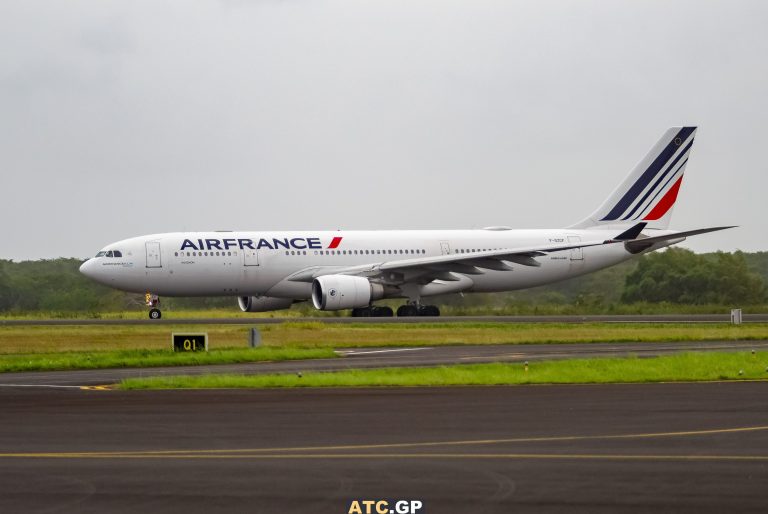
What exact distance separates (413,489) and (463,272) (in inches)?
1885

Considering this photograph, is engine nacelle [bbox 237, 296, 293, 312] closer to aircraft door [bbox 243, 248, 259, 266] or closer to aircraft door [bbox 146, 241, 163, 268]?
aircraft door [bbox 243, 248, 259, 266]

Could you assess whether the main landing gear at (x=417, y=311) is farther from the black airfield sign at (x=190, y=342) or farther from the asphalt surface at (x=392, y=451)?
the asphalt surface at (x=392, y=451)

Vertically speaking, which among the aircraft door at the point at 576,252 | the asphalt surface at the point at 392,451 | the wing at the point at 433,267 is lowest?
the asphalt surface at the point at 392,451

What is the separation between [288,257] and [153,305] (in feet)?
23.5

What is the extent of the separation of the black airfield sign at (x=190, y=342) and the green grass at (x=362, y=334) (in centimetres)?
258

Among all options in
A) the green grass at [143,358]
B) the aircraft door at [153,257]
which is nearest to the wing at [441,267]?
the aircraft door at [153,257]

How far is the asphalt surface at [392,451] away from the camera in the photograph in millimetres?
12406

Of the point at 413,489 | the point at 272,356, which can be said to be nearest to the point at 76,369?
the point at 272,356

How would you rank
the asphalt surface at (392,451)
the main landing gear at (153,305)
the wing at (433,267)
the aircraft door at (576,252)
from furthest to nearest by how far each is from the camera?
the aircraft door at (576,252) < the main landing gear at (153,305) < the wing at (433,267) < the asphalt surface at (392,451)

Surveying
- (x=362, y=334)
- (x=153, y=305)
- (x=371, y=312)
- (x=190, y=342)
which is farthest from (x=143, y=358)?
(x=153, y=305)

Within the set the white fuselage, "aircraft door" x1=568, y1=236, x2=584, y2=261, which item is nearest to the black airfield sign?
the white fuselage

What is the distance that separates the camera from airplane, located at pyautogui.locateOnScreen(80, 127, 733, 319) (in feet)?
190

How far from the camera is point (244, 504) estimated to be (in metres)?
12.2

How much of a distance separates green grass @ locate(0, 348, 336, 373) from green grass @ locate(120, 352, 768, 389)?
603cm
